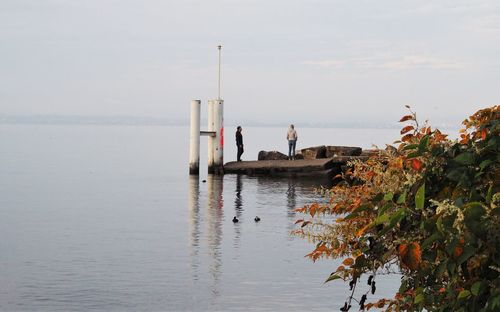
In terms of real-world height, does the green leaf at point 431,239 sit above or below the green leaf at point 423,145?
below

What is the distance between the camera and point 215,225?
2386 cm

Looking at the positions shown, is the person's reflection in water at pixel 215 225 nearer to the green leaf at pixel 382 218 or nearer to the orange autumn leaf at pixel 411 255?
the green leaf at pixel 382 218

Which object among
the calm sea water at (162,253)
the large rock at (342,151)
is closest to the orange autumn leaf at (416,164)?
the calm sea water at (162,253)

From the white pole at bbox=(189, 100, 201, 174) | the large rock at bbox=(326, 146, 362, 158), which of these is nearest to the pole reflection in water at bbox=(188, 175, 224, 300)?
the white pole at bbox=(189, 100, 201, 174)

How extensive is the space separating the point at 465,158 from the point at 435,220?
0.50 m

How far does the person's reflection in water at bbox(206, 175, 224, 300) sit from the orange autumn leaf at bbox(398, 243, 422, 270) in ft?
31.1

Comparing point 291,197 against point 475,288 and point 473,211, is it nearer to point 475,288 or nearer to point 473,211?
point 475,288

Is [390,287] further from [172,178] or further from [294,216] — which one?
[172,178]

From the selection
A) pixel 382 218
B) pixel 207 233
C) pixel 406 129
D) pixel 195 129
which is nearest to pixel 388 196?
pixel 382 218

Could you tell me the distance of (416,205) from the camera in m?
5.27

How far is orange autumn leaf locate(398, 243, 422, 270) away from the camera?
516 cm

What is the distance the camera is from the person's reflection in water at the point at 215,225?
16.7 m

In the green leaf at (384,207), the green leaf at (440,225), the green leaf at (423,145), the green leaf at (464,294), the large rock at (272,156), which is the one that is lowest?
the large rock at (272,156)

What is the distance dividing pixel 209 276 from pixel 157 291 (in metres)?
1.50
